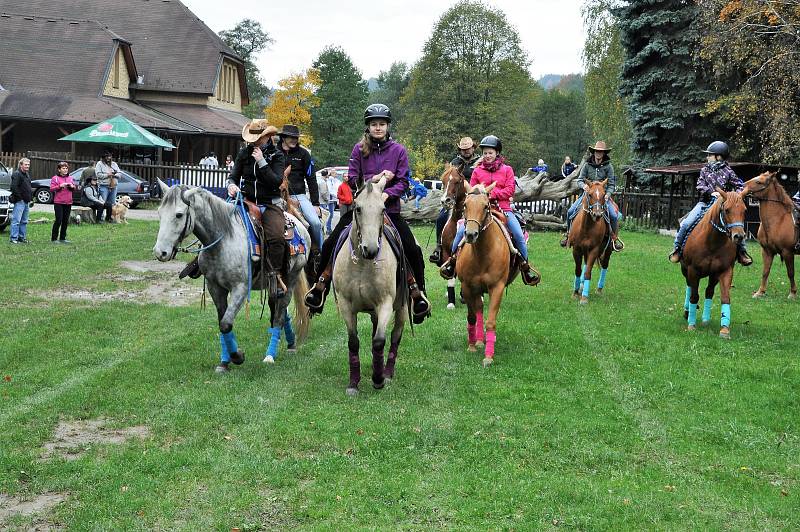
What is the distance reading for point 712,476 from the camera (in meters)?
6.79

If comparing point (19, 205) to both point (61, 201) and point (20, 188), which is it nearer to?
point (20, 188)

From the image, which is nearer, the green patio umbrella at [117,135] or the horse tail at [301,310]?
the horse tail at [301,310]

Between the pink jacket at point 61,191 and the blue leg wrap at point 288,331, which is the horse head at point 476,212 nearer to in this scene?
the blue leg wrap at point 288,331

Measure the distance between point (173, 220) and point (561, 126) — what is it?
9177cm

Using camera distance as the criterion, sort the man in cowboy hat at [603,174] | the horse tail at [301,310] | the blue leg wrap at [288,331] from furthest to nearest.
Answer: the man in cowboy hat at [603,174] → the horse tail at [301,310] → the blue leg wrap at [288,331]

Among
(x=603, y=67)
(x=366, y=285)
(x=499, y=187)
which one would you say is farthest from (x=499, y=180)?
(x=603, y=67)

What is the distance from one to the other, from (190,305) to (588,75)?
41.7 m

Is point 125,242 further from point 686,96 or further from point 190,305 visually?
point 686,96

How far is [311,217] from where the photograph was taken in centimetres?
1216

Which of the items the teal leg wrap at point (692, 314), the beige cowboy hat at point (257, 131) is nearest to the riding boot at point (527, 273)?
the teal leg wrap at point (692, 314)

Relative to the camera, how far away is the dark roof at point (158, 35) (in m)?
53.3

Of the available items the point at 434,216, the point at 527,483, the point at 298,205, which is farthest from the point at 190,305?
the point at 434,216

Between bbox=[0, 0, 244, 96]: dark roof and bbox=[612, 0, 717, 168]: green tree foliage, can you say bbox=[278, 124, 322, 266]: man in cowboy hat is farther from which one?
bbox=[0, 0, 244, 96]: dark roof

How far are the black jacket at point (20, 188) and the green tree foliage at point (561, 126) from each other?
3055 inches
